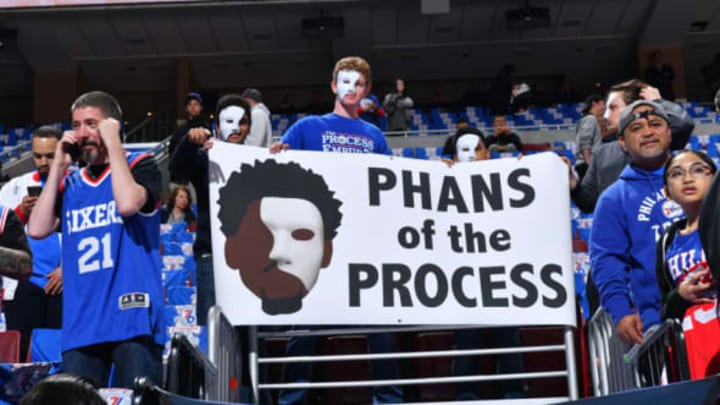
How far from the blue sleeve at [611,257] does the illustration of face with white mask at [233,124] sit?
177 centimetres

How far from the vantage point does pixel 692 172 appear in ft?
11.0

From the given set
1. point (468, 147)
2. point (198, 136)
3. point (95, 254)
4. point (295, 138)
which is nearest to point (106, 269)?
point (95, 254)

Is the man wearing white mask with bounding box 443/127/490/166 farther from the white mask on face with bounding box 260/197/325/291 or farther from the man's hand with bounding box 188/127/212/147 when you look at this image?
the man's hand with bounding box 188/127/212/147

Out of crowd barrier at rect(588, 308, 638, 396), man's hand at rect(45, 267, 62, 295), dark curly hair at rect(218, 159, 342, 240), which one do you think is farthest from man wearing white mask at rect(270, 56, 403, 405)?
man's hand at rect(45, 267, 62, 295)

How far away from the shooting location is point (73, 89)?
67.9 ft

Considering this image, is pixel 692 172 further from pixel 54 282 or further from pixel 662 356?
pixel 54 282

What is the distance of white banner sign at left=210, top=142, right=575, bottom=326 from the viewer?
3.79m

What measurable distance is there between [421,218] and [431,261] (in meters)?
0.20

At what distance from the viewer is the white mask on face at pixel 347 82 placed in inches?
179

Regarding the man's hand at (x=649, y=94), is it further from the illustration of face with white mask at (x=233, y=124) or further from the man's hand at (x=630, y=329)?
the illustration of face with white mask at (x=233, y=124)

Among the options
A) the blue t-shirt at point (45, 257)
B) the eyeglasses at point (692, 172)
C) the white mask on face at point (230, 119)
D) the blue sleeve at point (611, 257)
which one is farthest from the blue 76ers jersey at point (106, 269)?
the eyeglasses at point (692, 172)

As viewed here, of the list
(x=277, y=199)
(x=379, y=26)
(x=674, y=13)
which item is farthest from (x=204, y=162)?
(x=674, y=13)

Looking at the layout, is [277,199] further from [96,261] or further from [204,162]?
[96,261]

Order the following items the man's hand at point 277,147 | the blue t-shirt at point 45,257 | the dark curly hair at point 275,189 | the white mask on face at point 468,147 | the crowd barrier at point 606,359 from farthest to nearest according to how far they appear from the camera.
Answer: the white mask on face at point 468,147, the blue t-shirt at point 45,257, the man's hand at point 277,147, the dark curly hair at point 275,189, the crowd barrier at point 606,359
